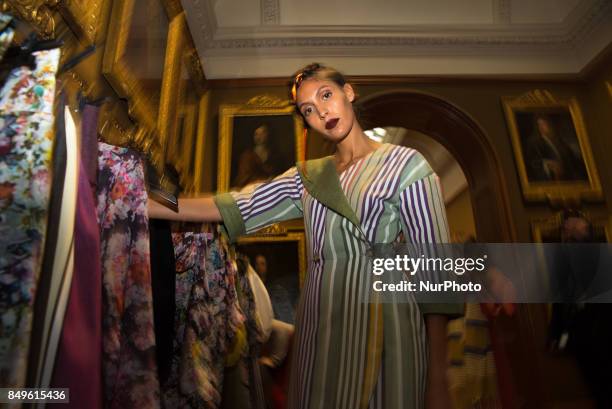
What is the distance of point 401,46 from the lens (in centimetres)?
227

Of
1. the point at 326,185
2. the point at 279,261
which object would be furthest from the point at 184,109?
the point at 326,185

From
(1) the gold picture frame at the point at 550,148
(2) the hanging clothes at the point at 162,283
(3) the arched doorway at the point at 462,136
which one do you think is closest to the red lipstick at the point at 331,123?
(2) the hanging clothes at the point at 162,283

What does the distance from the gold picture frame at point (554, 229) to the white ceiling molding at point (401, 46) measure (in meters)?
0.83

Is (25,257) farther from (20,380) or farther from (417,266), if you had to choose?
(417,266)

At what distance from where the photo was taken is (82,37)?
1.14 metres

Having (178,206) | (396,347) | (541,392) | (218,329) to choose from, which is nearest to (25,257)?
(178,206)

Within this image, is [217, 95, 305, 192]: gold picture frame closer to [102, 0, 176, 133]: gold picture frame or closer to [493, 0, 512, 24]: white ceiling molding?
[102, 0, 176, 133]: gold picture frame

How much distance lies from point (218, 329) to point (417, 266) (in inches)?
30.1

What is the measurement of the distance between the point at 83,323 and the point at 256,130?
172 centimetres

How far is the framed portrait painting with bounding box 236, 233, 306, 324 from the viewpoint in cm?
188

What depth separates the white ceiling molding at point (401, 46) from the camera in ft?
6.97

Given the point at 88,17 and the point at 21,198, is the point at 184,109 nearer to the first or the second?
the point at 88,17

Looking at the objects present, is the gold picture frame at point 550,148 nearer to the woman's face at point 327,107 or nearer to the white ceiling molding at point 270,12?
the white ceiling molding at point 270,12

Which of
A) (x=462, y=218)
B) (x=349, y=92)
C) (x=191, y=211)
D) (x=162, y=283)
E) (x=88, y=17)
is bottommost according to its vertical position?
(x=162, y=283)
